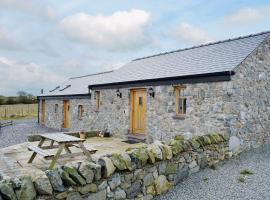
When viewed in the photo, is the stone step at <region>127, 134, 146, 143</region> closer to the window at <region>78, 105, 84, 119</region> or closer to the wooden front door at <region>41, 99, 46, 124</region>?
the window at <region>78, 105, 84, 119</region>

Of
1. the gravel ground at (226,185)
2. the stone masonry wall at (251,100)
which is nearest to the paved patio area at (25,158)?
the gravel ground at (226,185)

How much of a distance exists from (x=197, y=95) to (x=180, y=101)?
0.96m

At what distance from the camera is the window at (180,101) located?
444 inches

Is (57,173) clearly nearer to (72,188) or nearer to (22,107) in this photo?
(72,188)

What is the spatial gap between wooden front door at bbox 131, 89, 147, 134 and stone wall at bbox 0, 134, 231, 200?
5620 mm

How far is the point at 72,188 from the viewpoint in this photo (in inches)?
176

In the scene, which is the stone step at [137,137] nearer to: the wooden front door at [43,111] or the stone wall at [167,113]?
the stone wall at [167,113]

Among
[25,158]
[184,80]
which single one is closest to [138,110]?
[184,80]

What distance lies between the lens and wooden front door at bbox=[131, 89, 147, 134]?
13312 millimetres

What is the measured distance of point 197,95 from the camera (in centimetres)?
1063

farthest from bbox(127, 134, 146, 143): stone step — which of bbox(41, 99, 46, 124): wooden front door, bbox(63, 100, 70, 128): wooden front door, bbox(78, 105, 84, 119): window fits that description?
bbox(41, 99, 46, 124): wooden front door

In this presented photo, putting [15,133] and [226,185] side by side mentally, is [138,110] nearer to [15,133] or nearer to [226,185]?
[226,185]

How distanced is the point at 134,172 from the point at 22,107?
3567 cm

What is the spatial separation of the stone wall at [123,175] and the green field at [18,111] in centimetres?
2983
